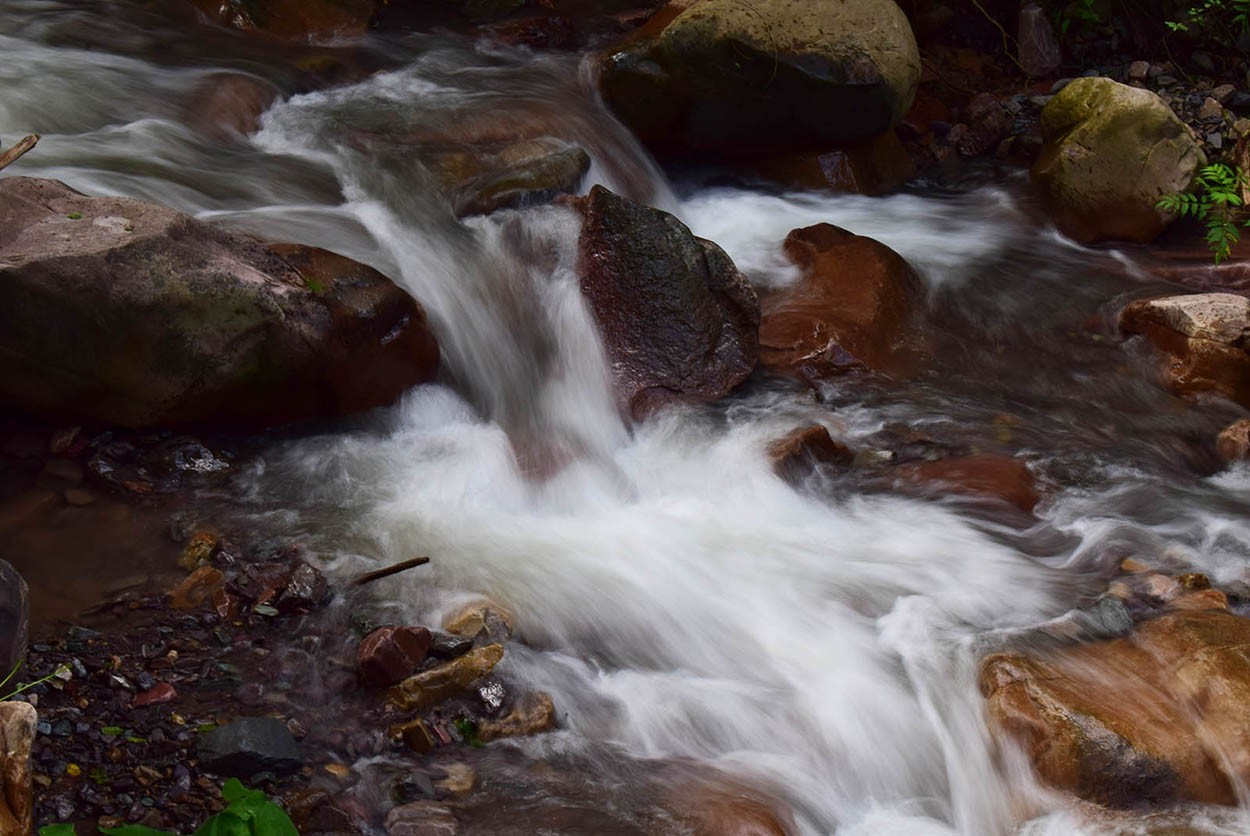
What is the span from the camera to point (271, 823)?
2844 mm

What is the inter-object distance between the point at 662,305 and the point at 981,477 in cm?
172

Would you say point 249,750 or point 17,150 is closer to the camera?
point 249,750

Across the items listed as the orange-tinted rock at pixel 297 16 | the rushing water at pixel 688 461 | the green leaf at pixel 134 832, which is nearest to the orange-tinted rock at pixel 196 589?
the rushing water at pixel 688 461

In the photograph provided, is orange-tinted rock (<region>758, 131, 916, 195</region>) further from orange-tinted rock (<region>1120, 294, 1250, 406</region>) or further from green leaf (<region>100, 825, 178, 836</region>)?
green leaf (<region>100, 825, 178, 836</region>)

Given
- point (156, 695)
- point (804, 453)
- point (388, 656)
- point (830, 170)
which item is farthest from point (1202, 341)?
point (156, 695)

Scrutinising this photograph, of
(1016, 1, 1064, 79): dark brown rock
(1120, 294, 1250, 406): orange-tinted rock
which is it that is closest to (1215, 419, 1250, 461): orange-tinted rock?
(1120, 294, 1250, 406): orange-tinted rock

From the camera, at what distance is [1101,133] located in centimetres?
772

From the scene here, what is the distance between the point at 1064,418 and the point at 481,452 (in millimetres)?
2920

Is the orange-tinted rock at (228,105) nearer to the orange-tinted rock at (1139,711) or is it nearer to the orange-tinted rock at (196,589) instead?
the orange-tinted rock at (196,589)

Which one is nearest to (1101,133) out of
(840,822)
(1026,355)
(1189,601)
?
(1026,355)

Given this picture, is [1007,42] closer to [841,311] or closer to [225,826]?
[841,311]

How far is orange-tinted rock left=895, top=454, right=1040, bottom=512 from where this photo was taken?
5340 mm

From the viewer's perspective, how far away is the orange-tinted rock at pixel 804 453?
538 cm

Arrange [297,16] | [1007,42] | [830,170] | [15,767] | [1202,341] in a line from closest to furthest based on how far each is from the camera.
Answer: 1. [15,767]
2. [1202,341]
3. [830,170]
4. [297,16]
5. [1007,42]
